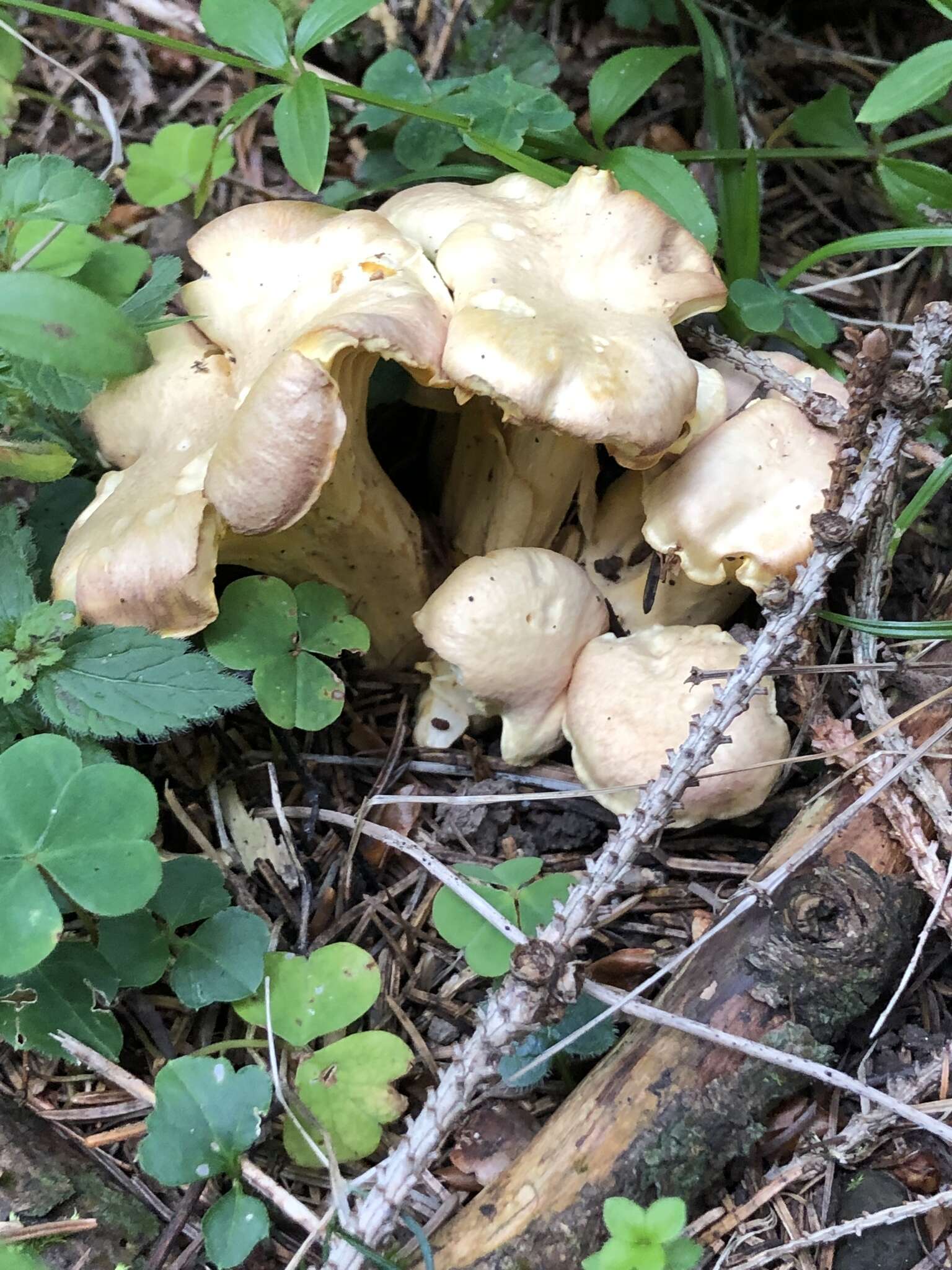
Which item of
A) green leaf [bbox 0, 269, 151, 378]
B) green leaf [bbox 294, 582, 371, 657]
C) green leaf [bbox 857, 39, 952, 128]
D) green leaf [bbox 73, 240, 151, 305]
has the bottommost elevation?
green leaf [bbox 294, 582, 371, 657]

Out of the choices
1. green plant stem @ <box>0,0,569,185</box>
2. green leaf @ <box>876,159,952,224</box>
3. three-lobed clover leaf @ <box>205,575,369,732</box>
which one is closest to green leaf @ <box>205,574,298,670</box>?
three-lobed clover leaf @ <box>205,575,369,732</box>

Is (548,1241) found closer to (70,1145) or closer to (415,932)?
(415,932)

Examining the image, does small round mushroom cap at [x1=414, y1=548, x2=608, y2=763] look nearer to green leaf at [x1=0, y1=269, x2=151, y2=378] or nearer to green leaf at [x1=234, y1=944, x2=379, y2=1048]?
green leaf at [x1=234, y1=944, x2=379, y2=1048]

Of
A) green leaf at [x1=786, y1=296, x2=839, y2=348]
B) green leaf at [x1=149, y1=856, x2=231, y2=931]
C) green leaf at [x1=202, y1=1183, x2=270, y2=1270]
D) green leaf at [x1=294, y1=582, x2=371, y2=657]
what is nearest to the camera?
green leaf at [x1=202, y1=1183, x2=270, y2=1270]

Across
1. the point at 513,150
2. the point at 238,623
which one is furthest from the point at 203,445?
the point at 513,150

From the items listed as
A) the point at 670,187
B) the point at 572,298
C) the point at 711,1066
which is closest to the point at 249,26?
the point at 572,298

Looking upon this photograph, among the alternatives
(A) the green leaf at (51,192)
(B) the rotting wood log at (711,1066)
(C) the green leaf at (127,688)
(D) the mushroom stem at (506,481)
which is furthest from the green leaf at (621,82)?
(B) the rotting wood log at (711,1066)

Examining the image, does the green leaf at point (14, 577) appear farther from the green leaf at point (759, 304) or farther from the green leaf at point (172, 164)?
the green leaf at point (759, 304)
